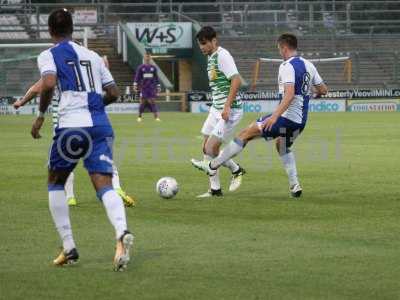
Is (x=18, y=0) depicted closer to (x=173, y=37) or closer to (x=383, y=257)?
(x=173, y=37)

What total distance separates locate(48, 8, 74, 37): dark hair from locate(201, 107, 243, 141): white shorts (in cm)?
580

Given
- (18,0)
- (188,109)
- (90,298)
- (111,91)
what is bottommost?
(188,109)

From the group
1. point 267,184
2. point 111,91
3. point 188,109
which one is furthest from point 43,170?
point 188,109

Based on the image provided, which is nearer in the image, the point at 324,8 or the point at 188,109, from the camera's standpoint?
the point at 188,109

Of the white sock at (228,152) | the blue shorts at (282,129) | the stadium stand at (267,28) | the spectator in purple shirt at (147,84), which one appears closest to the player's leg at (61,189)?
the blue shorts at (282,129)

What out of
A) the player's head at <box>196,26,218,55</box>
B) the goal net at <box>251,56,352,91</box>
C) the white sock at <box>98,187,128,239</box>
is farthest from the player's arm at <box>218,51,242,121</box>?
the goal net at <box>251,56,352,91</box>

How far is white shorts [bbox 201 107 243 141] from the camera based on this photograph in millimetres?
14672

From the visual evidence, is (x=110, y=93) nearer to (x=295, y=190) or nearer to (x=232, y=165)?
(x=295, y=190)

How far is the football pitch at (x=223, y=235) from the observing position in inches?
315

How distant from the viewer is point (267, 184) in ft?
53.3

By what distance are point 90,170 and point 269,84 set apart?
38.6 m

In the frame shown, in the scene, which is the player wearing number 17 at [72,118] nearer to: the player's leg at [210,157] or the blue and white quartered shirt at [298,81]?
the blue and white quartered shirt at [298,81]

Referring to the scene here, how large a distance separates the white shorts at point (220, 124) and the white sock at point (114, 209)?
5791mm

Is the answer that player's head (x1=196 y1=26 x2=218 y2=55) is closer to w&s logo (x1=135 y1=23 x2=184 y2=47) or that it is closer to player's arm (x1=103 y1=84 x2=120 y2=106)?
player's arm (x1=103 y1=84 x2=120 y2=106)
